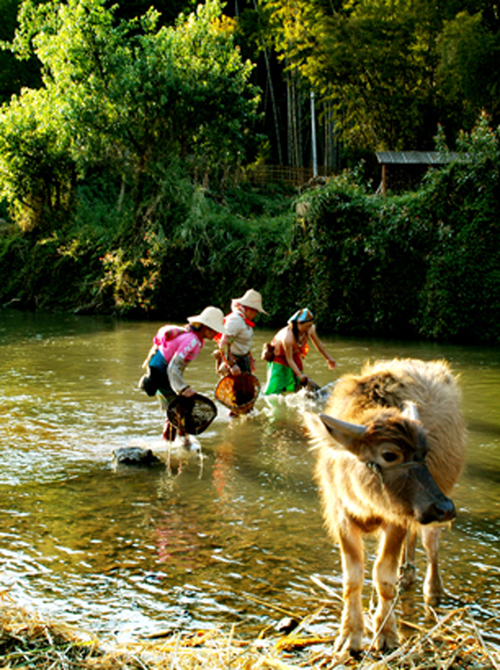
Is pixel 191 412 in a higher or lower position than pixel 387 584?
higher

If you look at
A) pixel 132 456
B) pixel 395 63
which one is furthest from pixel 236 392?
pixel 395 63

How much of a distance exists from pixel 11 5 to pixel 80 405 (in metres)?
32.9

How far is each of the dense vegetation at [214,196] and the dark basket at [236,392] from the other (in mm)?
9778

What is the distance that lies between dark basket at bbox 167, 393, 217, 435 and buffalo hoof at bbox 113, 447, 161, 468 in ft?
1.42

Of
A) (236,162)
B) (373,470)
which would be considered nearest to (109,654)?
(373,470)

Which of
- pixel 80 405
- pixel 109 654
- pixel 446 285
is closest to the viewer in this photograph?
pixel 109 654

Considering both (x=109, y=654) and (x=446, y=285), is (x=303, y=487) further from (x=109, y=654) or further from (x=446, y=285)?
(x=446, y=285)

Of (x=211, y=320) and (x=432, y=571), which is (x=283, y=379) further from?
(x=432, y=571)

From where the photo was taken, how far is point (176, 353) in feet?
23.6

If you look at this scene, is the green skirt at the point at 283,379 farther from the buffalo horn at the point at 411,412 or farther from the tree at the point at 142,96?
the tree at the point at 142,96

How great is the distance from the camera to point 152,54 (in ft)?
76.6

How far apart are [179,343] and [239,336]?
1.89 meters

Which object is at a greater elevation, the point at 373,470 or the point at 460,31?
the point at 460,31

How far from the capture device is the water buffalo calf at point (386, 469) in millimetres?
3424
